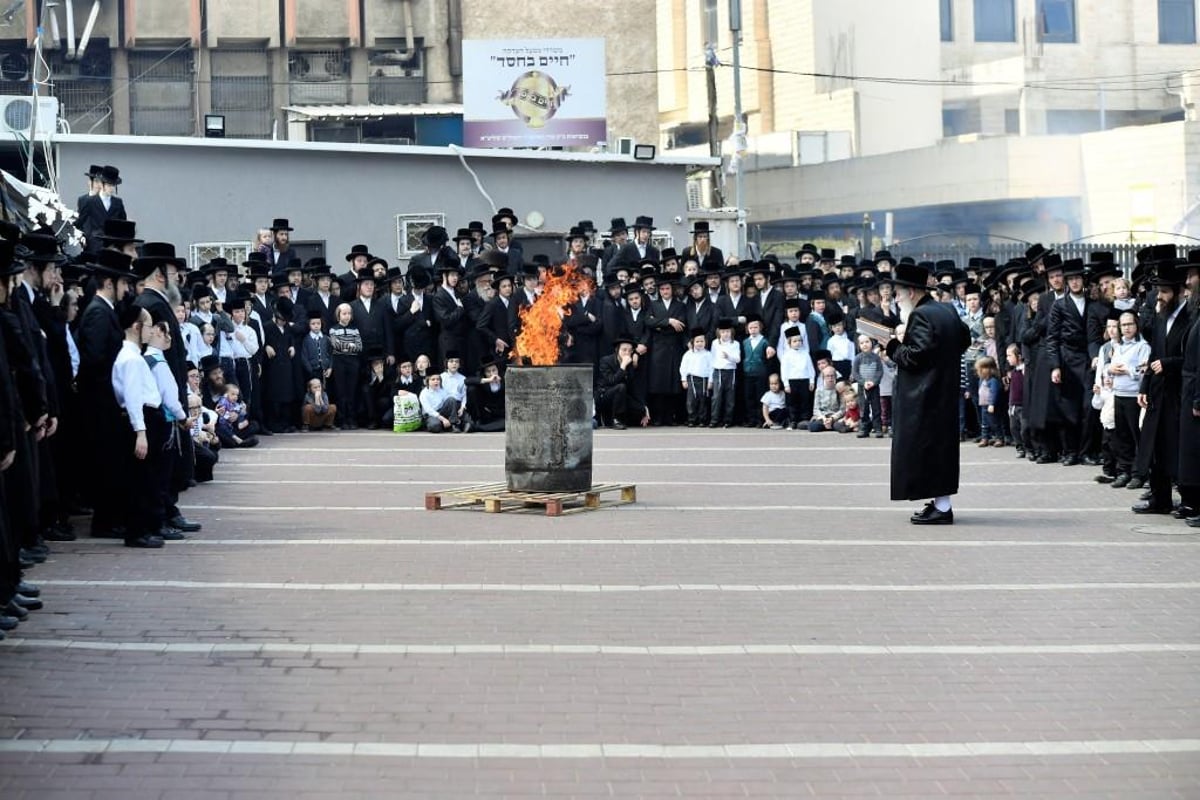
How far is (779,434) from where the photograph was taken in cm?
2386

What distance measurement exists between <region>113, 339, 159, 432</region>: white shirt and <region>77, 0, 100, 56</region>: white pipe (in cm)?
3953

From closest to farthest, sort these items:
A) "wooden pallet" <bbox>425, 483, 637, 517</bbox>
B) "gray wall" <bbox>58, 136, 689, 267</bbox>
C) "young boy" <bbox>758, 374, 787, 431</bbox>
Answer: "wooden pallet" <bbox>425, 483, 637, 517</bbox> → "young boy" <bbox>758, 374, 787, 431</bbox> → "gray wall" <bbox>58, 136, 689, 267</bbox>

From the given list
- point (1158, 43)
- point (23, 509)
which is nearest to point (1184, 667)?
point (23, 509)

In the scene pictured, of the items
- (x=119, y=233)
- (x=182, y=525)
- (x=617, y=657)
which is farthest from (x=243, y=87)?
(x=617, y=657)

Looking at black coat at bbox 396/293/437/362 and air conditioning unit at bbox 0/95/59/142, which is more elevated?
air conditioning unit at bbox 0/95/59/142

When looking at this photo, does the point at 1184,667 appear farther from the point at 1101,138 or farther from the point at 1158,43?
the point at 1158,43

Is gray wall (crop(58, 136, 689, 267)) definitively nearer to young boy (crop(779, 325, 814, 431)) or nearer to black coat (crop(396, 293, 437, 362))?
black coat (crop(396, 293, 437, 362))

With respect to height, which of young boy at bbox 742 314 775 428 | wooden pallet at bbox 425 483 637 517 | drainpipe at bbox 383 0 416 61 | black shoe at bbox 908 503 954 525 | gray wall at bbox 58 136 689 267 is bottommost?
black shoe at bbox 908 503 954 525

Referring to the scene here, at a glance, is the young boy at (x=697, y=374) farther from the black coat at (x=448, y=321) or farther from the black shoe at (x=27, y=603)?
the black shoe at (x=27, y=603)

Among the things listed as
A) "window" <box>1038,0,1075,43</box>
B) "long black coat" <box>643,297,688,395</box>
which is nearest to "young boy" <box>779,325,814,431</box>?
"long black coat" <box>643,297,688,395</box>

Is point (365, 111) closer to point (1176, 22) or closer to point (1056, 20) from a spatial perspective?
point (1056, 20)

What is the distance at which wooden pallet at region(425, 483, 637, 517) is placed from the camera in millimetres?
15312

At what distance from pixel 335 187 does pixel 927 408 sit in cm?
1958

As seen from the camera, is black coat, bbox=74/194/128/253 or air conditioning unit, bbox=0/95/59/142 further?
air conditioning unit, bbox=0/95/59/142
